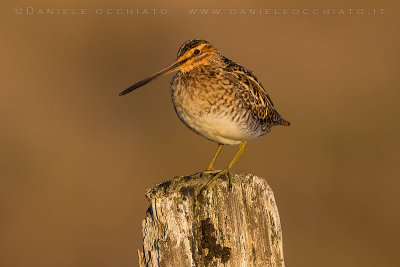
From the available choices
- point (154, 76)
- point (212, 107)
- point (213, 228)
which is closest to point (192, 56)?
point (154, 76)

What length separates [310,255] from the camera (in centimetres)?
990

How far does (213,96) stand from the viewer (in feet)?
19.0

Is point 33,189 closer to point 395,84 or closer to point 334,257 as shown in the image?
point 334,257

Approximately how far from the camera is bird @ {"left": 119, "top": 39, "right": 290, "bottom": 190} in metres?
5.75

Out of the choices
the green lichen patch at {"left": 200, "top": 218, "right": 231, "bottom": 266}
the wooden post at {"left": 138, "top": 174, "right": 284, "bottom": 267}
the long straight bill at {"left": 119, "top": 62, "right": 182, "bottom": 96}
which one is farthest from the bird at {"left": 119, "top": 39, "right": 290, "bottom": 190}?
the green lichen patch at {"left": 200, "top": 218, "right": 231, "bottom": 266}

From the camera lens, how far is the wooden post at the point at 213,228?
13.2 feet

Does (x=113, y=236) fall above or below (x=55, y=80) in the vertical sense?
below

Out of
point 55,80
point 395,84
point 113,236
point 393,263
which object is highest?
point 55,80

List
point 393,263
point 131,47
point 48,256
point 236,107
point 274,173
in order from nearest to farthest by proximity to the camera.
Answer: point 236,107 < point 393,263 < point 48,256 < point 274,173 < point 131,47

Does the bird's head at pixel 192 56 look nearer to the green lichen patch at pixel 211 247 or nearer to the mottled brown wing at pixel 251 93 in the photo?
the mottled brown wing at pixel 251 93

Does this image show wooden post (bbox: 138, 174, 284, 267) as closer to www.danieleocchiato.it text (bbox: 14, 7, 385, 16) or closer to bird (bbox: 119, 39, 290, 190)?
bird (bbox: 119, 39, 290, 190)

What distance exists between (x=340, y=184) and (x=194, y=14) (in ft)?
17.8

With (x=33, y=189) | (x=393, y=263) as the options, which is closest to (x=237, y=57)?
(x=33, y=189)

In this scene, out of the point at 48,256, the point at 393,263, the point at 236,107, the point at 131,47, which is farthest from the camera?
the point at 131,47
